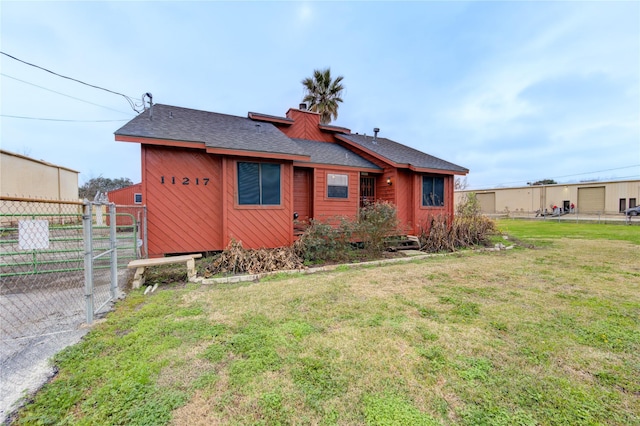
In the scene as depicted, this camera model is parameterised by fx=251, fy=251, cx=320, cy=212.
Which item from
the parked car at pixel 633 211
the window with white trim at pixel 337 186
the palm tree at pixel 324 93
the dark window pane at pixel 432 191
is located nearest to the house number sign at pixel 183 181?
the window with white trim at pixel 337 186

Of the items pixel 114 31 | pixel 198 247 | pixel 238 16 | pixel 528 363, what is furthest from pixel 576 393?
pixel 238 16

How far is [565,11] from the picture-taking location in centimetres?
1028

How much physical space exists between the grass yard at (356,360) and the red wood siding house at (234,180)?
2288mm

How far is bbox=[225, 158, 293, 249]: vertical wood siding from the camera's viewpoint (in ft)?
20.4

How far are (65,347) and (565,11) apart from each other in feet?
57.8

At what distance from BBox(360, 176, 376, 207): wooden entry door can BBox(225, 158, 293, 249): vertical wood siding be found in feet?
11.6

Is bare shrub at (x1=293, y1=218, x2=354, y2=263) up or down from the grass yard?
up

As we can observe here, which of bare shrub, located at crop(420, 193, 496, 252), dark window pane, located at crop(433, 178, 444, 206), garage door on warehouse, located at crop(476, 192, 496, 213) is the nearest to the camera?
bare shrub, located at crop(420, 193, 496, 252)

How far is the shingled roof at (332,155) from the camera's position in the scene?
806 centimetres

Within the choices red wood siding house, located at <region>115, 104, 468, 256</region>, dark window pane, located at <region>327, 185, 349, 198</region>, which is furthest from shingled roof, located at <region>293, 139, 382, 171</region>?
dark window pane, located at <region>327, 185, 349, 198</region>

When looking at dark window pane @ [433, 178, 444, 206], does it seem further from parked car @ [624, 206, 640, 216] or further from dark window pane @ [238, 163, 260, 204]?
parked car @ [624, 206, 640, 216]

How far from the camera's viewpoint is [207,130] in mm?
6680

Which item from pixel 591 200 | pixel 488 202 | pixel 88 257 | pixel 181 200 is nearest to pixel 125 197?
pixel 181 200

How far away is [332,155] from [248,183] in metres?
3.41
